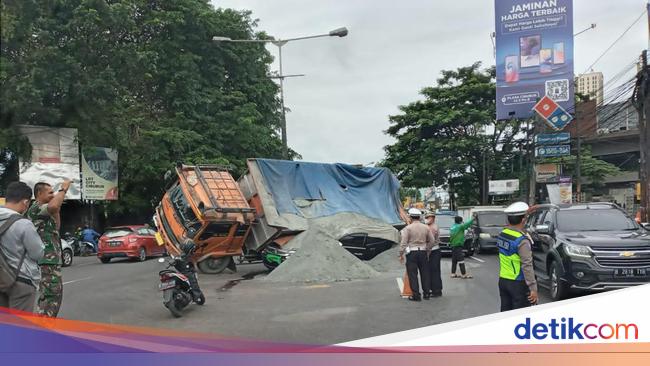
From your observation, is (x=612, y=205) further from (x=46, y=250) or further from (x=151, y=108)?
(x=151, y=108)

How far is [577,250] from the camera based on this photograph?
21.6 feet

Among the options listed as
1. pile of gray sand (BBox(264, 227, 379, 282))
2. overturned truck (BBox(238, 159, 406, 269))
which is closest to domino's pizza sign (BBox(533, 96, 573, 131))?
overturned truck (BBox(238, 159, 406, 269))

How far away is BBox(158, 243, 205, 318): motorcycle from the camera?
7230 mm

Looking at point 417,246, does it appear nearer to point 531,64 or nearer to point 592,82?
point 592,82

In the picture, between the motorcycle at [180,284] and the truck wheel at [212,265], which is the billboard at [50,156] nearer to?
the motorcycle at [180,284]

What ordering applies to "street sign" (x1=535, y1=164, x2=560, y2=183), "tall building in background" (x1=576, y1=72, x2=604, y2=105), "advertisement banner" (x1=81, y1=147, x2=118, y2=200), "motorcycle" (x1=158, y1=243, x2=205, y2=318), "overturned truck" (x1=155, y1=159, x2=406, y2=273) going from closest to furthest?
"tall building in background" (x1=576, y1=72, x2=604, y2=105) → "motorcycle" (x1=158, y1=243, x2=205, y2=318) → "overturned truck" (x1=155, y1=159, x2=406, y2=273) → "advertisement banner" (x1=81, y1=147, x2=118, y2=200) → "street sign" (x1=535, y1=164, x2=560, y2=183)

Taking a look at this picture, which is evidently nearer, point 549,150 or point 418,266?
point 418,266

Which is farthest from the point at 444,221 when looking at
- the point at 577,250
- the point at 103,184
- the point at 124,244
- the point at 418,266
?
the point at 577,250

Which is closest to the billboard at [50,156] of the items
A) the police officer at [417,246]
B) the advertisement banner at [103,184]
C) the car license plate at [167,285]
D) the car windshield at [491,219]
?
the car license plate at [167,285]

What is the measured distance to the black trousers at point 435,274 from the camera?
8562mm

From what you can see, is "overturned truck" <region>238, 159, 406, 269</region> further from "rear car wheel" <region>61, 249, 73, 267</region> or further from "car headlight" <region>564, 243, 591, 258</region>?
"rear car wheel" <region>61, 249, 73, 267</region>

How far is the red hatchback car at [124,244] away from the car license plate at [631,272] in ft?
55.1

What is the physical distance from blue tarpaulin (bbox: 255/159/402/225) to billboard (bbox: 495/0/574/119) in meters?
10.6

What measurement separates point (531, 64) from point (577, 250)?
20.1m
